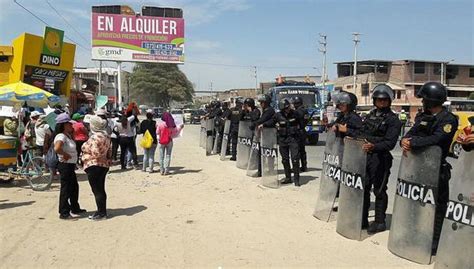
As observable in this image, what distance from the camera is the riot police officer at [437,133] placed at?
4863 mm

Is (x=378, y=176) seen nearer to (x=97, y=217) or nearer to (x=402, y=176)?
(x=402, y=176)

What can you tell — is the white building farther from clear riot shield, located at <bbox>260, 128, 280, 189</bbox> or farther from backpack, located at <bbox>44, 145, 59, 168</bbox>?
clear riot shield, located at <bbox>260, 128, 280, 189</bbox>

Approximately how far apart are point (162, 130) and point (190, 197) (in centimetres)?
313

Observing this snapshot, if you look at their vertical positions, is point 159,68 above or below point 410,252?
above

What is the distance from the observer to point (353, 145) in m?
5.83

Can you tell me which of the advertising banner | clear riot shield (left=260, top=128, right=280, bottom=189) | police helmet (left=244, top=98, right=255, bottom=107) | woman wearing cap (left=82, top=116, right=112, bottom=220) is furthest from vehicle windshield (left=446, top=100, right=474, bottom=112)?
woman wearing cap (left=82, top=116, right=112, bottom=220)

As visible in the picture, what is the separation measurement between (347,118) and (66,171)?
4.34 m

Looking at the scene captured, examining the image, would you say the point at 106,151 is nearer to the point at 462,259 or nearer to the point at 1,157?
the point at 1,157

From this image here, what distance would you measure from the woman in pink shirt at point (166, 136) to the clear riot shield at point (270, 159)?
9.37ft

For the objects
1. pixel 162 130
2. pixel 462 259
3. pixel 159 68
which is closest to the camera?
pixel 462 259

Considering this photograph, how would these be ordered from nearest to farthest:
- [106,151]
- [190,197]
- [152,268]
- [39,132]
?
[152,268], [106,151], [190,197], [39,132]

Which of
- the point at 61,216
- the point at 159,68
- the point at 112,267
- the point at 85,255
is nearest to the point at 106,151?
the point at 61,216

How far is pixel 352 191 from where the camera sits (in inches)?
229

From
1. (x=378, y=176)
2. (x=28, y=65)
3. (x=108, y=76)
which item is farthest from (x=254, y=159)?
(x=108, y=76)
